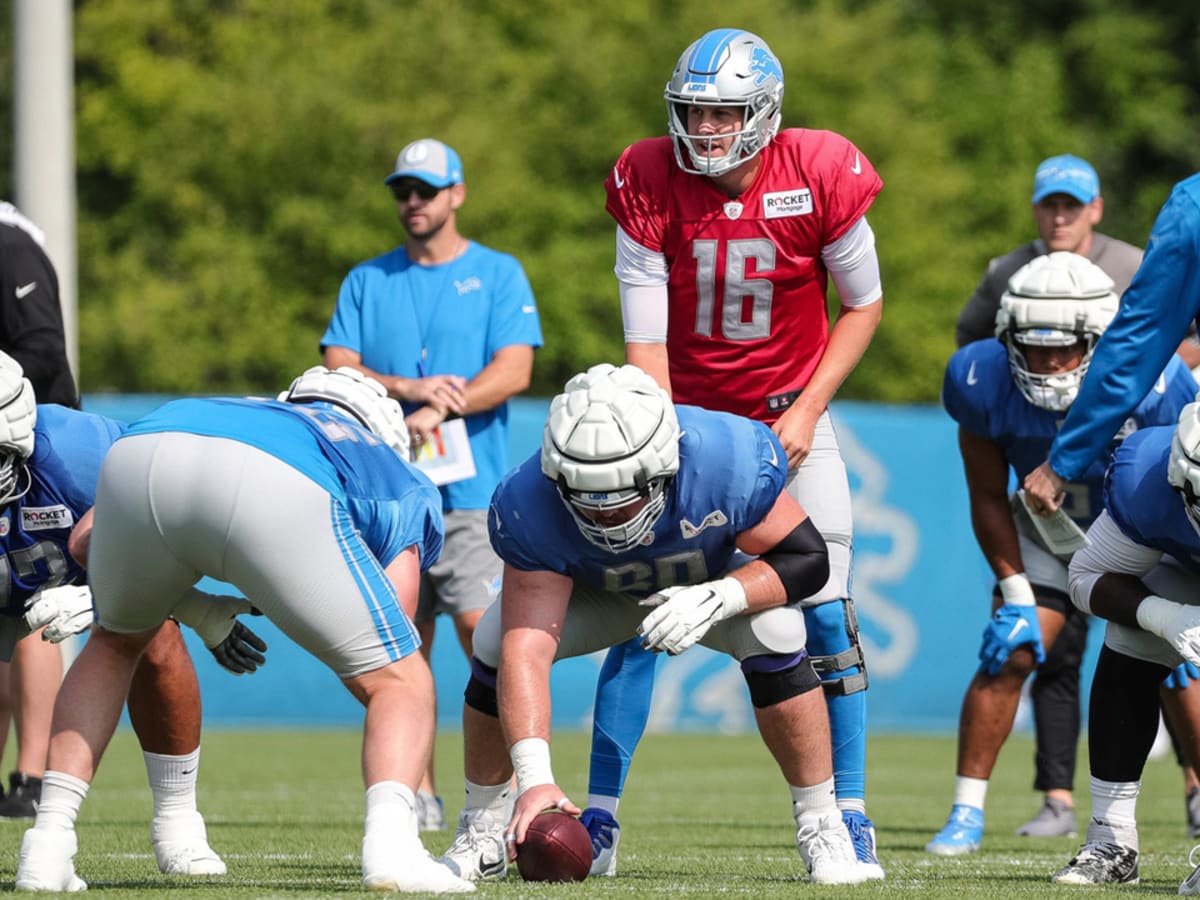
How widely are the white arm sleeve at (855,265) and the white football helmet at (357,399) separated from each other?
1.45 metres

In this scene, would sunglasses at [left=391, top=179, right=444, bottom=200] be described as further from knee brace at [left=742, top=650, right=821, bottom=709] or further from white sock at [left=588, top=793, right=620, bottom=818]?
knee brace at [left=742, top=650, right=821, bottom=709]

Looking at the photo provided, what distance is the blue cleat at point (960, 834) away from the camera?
21.7 feet

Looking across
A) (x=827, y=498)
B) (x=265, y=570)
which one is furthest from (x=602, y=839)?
(x=265, y=570)

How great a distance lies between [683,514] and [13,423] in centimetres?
168

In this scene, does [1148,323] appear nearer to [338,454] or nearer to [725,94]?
[725,94]

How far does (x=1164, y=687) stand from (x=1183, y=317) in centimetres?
141

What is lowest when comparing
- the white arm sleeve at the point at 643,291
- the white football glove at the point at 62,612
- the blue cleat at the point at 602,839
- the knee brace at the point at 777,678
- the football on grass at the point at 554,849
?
the blue cleat at the point at 602,839

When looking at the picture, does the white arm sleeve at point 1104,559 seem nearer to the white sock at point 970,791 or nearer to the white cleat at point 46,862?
the white sock at point 970,791

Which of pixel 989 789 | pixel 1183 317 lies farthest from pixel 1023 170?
pixel 1183 317

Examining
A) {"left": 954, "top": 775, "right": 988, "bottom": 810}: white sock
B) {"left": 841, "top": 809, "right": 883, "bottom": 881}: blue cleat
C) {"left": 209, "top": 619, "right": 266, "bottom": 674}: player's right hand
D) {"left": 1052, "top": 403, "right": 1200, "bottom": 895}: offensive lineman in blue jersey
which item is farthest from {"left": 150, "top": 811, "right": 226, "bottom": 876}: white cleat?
{"left": 954, "top": 775, "right": 988, "bottom": 810}: white sock

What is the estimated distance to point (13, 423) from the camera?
5141 millimetres

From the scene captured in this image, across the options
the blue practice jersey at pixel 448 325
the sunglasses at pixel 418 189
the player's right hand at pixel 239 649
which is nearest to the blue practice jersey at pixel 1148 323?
the player's right hand at pixel 239 649

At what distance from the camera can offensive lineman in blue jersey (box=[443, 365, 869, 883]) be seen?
489 centimetres

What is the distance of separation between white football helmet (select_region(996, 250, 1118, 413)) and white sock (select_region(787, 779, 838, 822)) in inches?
78.1
